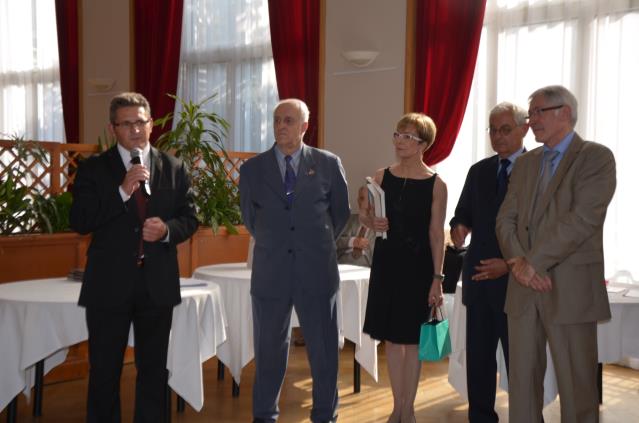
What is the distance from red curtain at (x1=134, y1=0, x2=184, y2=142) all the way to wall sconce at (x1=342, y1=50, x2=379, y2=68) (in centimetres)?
248

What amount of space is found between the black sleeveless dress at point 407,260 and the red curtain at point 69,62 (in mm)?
7381

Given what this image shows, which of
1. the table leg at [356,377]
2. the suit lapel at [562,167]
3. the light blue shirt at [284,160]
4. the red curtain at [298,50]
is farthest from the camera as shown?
the red curtain at [298,50]

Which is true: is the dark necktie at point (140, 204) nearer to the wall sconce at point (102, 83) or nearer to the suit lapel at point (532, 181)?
the suit lapel at point (532, 181)

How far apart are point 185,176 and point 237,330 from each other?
4.36ft

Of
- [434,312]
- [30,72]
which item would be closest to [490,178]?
[434,312]

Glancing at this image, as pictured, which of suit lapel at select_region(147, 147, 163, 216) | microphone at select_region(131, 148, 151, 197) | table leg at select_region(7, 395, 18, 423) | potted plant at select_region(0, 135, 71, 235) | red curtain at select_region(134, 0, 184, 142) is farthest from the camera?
red curtain at select_region(134, 0, 184, 142)

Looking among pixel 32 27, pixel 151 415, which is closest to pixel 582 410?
pixel 151 415

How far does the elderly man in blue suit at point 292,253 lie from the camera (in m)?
3.43

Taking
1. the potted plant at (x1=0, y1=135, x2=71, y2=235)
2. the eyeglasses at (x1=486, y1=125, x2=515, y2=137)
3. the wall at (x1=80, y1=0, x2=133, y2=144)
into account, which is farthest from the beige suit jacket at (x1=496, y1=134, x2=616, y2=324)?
the wall at (x1=80, y1=0, x2=133, y2=144)

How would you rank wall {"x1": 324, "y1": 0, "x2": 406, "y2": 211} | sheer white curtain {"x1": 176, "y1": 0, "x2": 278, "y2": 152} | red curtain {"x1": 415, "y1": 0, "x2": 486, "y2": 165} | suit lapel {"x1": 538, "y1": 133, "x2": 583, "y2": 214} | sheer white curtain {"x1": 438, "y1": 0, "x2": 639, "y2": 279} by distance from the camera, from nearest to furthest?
suit lapel {"x1": 538, "y1": 133, "x2": 583, "y2": 214}, sheer white curtain {"x1": 438, "y1": 0, "x2": 639, "y2": 279}, red curtain {"x1": 415, "y1": 0, "x2": 486, "y2": 165}, wall {"x1": 324, "y1": 0, "x2": 406, "y2": 211}, sheer white curtain {"x1": 176, "y1": 0, "x2": 278, "y2": 152}

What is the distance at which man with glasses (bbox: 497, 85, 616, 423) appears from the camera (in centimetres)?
279

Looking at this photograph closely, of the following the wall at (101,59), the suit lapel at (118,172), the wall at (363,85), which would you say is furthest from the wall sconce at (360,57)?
the suit lapel at (118,172)

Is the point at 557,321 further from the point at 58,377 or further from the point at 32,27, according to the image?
the point at 32,27

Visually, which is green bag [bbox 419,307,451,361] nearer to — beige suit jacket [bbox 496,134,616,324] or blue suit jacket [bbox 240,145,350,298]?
blue suit jacket [bbox 240,145,350,298]
